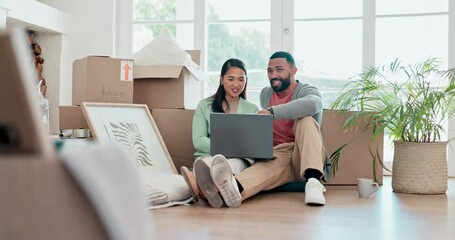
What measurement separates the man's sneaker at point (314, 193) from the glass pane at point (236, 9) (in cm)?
225

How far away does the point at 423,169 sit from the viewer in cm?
286

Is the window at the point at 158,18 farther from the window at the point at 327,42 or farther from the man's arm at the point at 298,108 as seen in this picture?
the man's arm at the point at 298,108

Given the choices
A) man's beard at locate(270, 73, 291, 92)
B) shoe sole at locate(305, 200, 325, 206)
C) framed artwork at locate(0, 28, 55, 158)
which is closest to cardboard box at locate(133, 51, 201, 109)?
man's beard at locate(270, 73, 291, 92)

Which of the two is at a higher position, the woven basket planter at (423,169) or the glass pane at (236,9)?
the glass pane at (236,9)

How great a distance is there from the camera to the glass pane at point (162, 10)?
179 inches

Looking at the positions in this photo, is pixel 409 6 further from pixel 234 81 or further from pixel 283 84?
pixel 234 81

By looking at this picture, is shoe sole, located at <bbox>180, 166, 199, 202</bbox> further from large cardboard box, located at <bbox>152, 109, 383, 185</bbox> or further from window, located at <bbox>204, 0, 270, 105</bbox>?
window, located at <bbox>204, 0, 270, 105</bbox>

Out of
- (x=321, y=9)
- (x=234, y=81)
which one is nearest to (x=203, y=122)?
(x=234, y=81)

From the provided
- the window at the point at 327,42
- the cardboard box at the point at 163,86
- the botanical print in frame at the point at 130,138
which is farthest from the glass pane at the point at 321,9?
the botanical print in frame at the point at 130,138

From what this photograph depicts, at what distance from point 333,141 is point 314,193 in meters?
0.86

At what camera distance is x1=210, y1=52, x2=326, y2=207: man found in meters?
2.26

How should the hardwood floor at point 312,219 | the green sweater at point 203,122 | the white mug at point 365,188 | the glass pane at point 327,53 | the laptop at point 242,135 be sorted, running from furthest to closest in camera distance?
the glass pane at point 327,53
the green sweater at point 203,122
the white mug at point 365,188
the laptop at point 242,135
the hardwood floor at point 312,219

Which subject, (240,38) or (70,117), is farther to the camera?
(240,38)

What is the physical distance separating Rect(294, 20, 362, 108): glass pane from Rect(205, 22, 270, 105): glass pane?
0.92 feet
